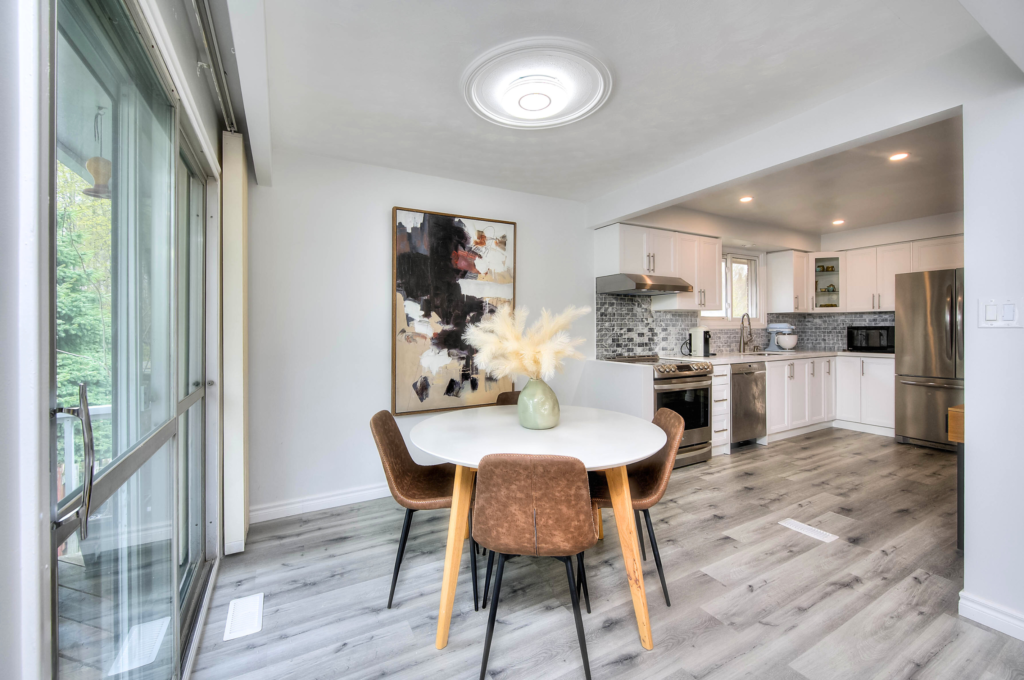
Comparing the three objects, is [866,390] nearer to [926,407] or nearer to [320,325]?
[926,407]

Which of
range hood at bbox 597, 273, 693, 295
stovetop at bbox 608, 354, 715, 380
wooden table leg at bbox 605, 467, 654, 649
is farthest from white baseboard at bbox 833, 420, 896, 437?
wooden table leg at bbox 605, 467, 654, 649

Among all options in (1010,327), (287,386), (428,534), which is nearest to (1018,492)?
(1010,327)

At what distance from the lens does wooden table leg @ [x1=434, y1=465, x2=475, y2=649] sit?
171 cm

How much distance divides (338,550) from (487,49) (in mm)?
2584

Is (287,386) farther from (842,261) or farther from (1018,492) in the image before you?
(842,261)

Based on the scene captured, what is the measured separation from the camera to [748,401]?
4.41 m

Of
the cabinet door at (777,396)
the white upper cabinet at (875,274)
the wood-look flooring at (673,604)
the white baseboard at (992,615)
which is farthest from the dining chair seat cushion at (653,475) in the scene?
the white upper cabinet at (875,274)

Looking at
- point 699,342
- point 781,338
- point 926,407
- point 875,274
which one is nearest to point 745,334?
point 781,338

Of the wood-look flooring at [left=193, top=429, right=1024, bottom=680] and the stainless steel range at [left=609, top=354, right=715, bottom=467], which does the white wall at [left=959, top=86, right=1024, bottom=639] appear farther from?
the stainless steel range at [left=609, top=354, right=715, bottom=467]

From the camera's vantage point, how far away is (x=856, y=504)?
306cm

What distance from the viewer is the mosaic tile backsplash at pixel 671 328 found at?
Answer: 4.35 meters

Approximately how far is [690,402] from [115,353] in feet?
12.9

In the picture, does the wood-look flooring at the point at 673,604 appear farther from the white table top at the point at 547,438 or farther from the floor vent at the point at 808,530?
the white table top at the point at 547,438

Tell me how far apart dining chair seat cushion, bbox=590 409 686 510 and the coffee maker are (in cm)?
269
